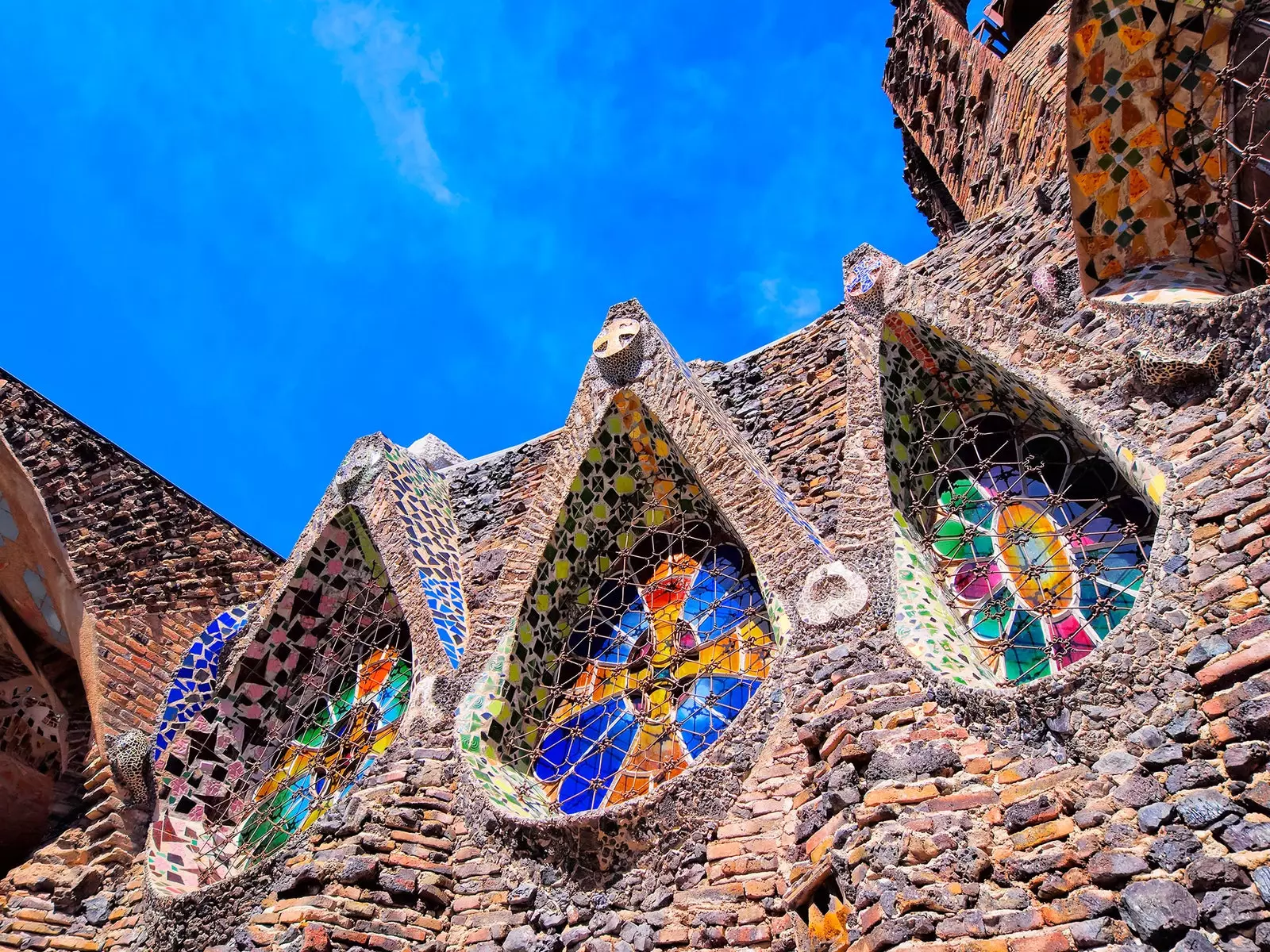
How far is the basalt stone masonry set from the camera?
2.83 meters

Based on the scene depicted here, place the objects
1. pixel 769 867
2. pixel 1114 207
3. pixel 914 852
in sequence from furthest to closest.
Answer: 1. pixel 1114 207
2. pixel 769 867
3. pixel 914 852

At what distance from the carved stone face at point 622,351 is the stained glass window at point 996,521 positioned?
121 centimetres

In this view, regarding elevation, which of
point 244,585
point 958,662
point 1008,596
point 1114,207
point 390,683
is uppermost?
point 244,585

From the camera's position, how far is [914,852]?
283 centimetres

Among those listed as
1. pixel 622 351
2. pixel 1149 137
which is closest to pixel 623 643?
pixel 622 351

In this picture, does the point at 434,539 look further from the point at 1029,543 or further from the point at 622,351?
the point at 1029,543

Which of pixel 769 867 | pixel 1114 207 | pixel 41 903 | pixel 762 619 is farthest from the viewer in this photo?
pixel 41 903

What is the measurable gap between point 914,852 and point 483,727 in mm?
2161

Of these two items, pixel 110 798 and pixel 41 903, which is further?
pixel 110 798

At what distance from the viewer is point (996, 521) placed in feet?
13.7

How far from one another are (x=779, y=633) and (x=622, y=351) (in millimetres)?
1775

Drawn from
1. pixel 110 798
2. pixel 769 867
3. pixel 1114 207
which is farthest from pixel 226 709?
pixel 1114 207

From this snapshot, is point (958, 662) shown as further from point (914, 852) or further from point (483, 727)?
point (483, 727)

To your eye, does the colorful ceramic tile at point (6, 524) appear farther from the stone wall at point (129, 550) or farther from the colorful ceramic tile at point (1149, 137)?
the colorful ceramic tile at point (1149, 137)
